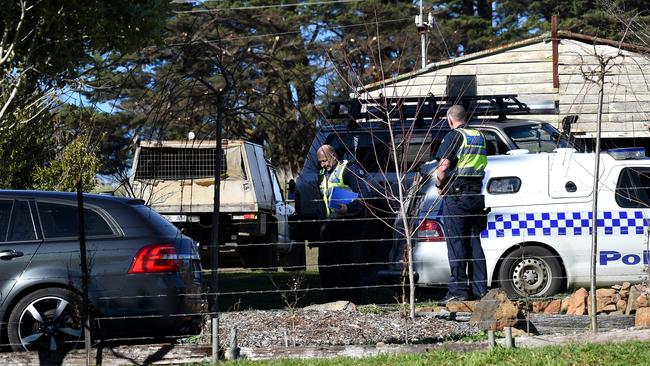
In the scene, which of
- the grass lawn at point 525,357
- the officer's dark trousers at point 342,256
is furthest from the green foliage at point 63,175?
the grass lawn at point 525,357

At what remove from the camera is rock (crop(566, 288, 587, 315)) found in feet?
34.4

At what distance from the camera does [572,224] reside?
12203 millimetres

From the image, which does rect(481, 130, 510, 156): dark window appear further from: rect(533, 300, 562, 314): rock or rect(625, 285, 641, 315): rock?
rect(625, 285, 641, 315): rock

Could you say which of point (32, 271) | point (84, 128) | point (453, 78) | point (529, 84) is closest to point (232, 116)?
point (32, 271)

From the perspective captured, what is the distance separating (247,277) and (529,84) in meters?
7.66

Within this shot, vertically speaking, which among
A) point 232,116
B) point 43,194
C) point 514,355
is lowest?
point 514,355

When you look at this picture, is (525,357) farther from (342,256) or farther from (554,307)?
(342,256)

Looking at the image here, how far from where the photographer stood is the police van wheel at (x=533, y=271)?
1209 centimetres

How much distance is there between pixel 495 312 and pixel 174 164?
8354 mm

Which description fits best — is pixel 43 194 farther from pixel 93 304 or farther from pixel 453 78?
pixel 453 78

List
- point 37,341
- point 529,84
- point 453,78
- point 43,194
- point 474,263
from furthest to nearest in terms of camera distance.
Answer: point 529,84, point 453,78, point 474,263, point 43,194, point 37,341

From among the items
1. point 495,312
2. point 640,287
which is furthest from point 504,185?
point 495,312

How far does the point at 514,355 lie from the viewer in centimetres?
786

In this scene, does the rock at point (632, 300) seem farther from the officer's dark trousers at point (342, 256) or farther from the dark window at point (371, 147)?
the dark window at point (371, 147)
